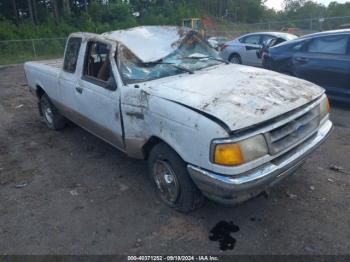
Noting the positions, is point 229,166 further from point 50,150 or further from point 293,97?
point 50,150

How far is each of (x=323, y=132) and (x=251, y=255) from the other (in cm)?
166

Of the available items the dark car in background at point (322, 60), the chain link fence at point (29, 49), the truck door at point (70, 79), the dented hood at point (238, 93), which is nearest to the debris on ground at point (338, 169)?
the dented hood at point (238, 93)

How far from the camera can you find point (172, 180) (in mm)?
3482

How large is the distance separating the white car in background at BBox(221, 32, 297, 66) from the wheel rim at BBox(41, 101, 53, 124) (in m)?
7.32

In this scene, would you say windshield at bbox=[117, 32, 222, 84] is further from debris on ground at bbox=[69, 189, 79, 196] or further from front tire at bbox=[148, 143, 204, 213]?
debris on ground at bbox=[69, 189, 79, 196]

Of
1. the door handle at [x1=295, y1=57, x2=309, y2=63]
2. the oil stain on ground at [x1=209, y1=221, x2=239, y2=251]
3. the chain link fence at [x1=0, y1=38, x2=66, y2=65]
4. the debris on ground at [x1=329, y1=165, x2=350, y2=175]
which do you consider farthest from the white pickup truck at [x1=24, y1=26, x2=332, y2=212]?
the chain link fence at [x1=0, y1=38, x2=66, y2=65]

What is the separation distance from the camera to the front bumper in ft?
9.14

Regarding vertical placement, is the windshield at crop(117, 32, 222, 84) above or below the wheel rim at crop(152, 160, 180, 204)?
above

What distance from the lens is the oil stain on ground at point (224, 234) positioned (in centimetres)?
307

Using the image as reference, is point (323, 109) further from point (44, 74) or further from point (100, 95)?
point (44, 74)

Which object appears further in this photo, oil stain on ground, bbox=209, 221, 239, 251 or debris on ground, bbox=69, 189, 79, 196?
debris on ground, bbox=69, 189, 79, 196

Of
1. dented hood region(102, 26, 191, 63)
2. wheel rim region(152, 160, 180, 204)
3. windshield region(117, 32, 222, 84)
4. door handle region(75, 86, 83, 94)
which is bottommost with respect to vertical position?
wheel rim region(152, 160, 180, 204)

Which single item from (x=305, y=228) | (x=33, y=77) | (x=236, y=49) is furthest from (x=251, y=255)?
(x=236, y=49)

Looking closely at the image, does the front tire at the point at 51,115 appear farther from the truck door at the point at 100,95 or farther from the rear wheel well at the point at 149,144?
the rear wheel well at the point at 149,144
